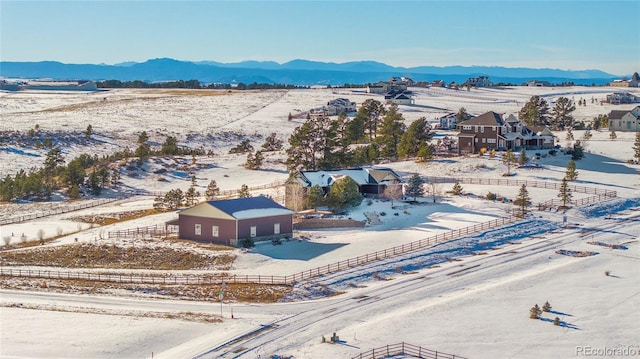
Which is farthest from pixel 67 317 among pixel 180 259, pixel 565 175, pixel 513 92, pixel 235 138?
pixel 513 92

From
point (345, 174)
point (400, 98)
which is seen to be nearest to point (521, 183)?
point (345, 174)

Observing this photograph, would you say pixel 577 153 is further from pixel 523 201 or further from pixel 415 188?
pixel 415 188

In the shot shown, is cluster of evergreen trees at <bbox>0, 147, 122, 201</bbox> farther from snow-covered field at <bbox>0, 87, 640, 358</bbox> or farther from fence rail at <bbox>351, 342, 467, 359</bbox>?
fence rail at <bbox>351, 342, 467, 359</bbox>

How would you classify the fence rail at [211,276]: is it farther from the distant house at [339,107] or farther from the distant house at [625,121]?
the distant house at [339,107]

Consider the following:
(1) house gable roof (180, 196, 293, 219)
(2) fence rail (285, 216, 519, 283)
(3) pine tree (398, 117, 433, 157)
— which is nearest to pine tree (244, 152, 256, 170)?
(3) pine tree (398, 117, 433, 157)

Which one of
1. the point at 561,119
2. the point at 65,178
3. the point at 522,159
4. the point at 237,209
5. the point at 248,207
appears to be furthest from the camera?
the point at 561,119

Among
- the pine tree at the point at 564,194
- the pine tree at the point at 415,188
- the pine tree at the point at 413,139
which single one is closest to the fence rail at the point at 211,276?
the pine tree at the point at 415,188
